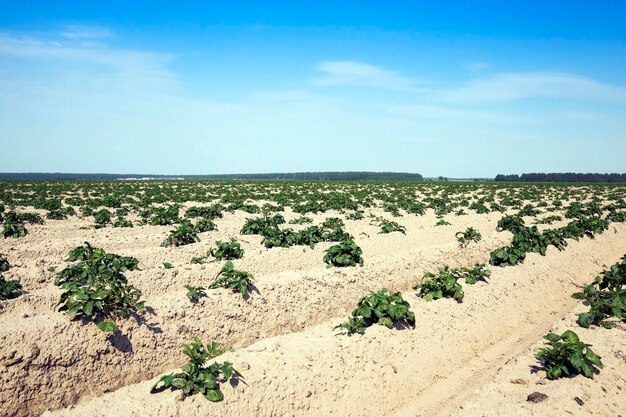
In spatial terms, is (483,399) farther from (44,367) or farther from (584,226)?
(584,226)

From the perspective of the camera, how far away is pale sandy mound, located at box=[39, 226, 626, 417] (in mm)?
5348

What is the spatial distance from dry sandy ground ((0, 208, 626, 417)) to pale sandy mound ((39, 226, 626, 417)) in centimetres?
2

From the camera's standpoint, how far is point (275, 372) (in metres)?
6.10

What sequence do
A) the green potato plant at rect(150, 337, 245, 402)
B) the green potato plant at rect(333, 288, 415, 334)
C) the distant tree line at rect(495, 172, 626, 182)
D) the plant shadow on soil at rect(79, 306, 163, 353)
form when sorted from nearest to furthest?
the green potato plant at rect(150, 337, 245, 402)
the plant shadow on soil at rect(79, 306, 163, 353)
the green potato plant at rect(333, 288, 415, 334)
the distant tree line at rect(495, 172, 626, 182)

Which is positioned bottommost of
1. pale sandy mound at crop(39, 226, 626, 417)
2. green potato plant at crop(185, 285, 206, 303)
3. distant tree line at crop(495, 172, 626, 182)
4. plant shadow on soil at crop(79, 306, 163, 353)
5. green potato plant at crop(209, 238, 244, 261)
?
pale sandy mound at crop(39, 226, 626, 417)

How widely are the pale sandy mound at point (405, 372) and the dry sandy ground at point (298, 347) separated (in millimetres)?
23

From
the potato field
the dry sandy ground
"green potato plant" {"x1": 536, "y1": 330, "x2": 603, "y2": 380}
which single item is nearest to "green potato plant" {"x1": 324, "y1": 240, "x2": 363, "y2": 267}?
the potato field

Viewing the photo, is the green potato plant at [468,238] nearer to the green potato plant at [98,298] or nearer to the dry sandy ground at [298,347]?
the dry sandy ground at [298,347]

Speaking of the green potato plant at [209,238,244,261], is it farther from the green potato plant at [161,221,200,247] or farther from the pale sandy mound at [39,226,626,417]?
the green potato plant at [161,221,200,247]

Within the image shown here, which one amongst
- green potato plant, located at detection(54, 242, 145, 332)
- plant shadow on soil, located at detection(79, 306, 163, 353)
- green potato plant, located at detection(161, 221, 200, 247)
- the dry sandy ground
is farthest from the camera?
green potato plant, located at detection(161, 221, 200, 247)

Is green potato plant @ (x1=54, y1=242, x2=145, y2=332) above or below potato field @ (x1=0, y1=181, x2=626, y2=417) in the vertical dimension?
above

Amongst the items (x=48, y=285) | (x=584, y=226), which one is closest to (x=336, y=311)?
(x=48, y=285)

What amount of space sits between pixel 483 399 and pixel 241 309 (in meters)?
4.64

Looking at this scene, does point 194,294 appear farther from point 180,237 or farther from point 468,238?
point 468,238
